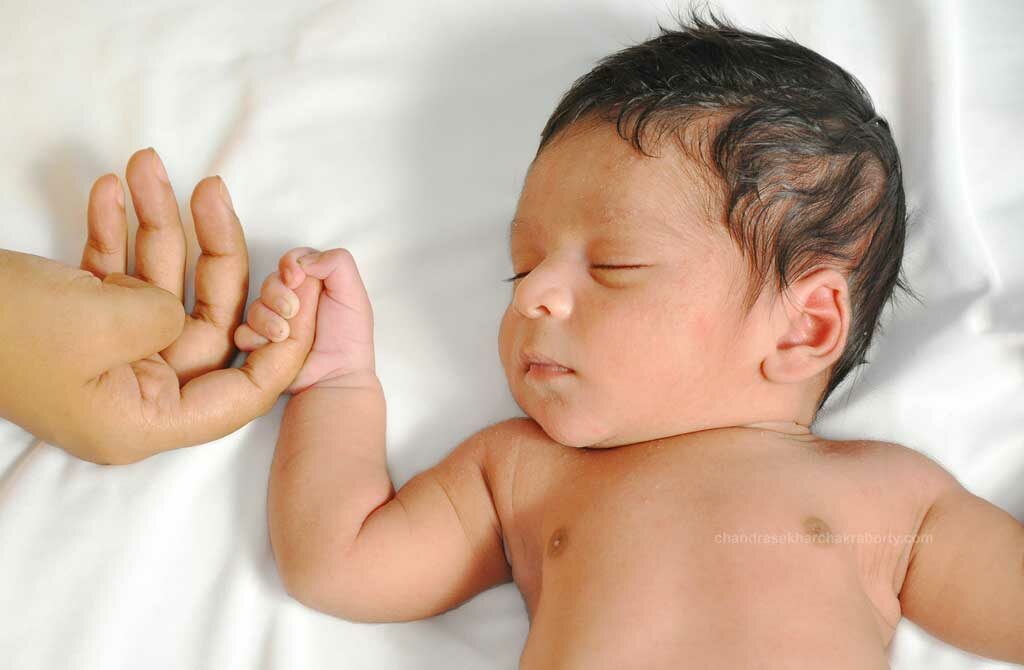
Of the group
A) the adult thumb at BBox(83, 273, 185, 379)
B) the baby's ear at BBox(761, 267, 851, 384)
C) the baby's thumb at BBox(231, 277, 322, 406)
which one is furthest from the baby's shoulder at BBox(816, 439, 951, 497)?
the adult thumb at BBox(83, 273, 185, 379)

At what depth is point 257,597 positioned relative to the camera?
58.1 inches

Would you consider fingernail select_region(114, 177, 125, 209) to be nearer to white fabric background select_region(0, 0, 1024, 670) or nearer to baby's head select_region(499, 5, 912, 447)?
white fabric background select_region(0, 0, 1024, 670)

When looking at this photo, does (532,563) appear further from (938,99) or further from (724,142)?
(938,99)

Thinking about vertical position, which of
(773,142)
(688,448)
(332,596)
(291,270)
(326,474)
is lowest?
(332,596)

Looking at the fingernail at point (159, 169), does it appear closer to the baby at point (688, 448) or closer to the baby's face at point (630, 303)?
the baby at point (688, 448)

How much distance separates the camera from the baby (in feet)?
4.27

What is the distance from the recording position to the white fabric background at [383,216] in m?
1.47

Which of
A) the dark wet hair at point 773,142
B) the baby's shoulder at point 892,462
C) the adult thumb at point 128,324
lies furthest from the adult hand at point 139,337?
the baby's shoulder at point 892,462

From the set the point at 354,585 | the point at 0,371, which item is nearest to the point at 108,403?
the point at 0,371

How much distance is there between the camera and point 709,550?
1.31 metres

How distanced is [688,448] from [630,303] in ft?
0.71

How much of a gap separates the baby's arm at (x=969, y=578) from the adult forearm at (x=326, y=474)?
721 millimetres

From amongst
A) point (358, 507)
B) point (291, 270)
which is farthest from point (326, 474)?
point (291, 270)

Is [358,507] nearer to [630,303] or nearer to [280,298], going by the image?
[280,298]
